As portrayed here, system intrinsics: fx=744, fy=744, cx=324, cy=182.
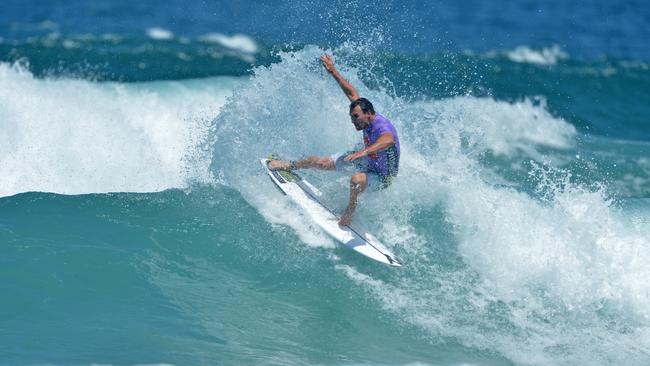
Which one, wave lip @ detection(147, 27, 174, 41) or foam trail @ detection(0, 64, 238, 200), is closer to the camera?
foam trail @ detection(0, 64, 238, 200)

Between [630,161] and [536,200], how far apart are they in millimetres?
3503

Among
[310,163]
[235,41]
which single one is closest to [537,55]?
[235,41]

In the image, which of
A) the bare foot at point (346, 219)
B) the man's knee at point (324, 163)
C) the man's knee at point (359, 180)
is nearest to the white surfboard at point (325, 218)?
the bare foot at point (346, 219)

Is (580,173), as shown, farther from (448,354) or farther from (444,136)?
(448,354)

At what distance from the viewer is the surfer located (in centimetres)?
854

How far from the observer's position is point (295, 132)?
10.8 m

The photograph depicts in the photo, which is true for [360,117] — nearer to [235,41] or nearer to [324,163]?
[324,163]

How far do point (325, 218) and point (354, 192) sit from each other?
Answer: 27.2 inches

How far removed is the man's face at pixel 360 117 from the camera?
27.9ft

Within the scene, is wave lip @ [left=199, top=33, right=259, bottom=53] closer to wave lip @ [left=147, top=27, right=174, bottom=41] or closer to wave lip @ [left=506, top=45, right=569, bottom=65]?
wave lip @ [left=147, top=27, right=174, bottom=41]

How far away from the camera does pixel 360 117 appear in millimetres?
8539

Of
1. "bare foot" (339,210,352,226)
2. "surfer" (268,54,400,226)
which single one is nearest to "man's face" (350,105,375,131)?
"surfer" (268,54,400,226)

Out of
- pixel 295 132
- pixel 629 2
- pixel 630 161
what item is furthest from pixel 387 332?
pixel 629 2

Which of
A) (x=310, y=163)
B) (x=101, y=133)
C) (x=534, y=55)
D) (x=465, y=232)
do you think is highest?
(x=534, y=55)
